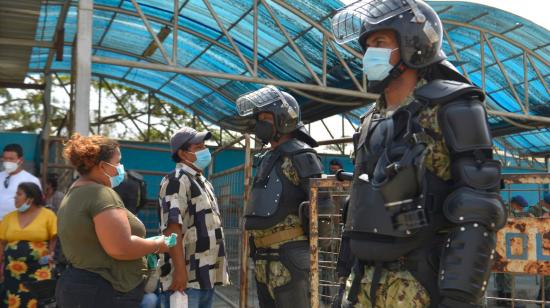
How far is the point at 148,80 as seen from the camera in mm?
19422

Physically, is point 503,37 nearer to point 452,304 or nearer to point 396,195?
point 396,195

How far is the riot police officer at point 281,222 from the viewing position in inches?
163

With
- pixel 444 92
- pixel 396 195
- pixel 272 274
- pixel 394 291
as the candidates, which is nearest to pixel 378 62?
pixel 444 92

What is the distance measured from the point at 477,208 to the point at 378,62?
713mm

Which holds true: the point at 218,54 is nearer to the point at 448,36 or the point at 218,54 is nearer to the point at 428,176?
the point at 448,36

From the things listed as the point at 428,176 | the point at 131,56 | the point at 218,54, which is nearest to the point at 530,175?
the point at 428,176

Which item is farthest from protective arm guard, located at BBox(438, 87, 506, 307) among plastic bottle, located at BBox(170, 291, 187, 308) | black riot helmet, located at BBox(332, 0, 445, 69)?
plastic bottle, located at BBox(170, 291, 187, 308)

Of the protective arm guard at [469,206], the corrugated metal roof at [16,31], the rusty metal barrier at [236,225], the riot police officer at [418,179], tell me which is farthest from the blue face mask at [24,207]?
the protective arm guard at [469,206]

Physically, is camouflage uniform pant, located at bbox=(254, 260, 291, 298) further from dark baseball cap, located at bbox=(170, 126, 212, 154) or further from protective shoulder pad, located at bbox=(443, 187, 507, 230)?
protective shoulder pad, located at bbox=(443, 187, 507, 230)

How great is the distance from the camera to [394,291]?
7.32 feet

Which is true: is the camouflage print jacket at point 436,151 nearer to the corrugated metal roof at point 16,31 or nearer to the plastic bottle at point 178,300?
the plastic bottle at point 178,300

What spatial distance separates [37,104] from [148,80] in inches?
230

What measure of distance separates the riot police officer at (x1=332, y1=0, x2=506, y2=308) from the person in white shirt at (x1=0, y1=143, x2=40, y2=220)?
5.44 metres

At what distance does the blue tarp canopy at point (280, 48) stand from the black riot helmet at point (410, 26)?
9.06 metres
